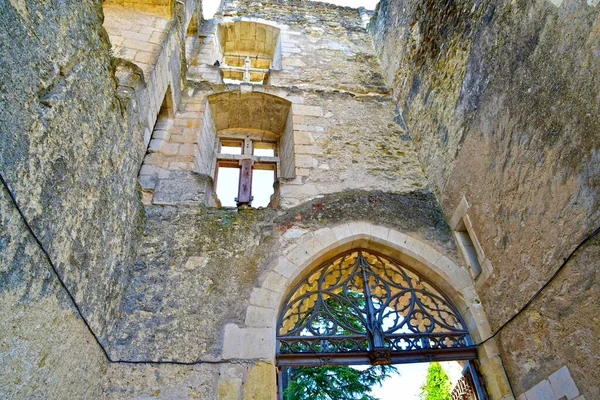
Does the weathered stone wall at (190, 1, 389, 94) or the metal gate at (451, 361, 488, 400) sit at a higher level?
the weathered stone wall at (190, 1, 389, 94)

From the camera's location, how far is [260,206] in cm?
393

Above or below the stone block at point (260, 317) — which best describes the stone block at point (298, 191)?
above

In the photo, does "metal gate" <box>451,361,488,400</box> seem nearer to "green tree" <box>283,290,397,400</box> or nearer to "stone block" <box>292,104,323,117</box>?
"green tree" <box>283,290,397,400</box>

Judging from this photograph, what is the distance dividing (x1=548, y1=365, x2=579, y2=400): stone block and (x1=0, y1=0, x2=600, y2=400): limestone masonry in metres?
0.02

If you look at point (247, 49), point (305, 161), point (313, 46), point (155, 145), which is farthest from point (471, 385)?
point (247, 49)

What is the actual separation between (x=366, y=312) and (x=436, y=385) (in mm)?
4315

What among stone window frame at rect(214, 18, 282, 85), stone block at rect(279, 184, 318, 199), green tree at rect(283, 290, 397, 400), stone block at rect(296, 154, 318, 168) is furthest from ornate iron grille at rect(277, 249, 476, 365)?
stone window frame at rect(214, 18, 282, 85)

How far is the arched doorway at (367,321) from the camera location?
10.5 ft

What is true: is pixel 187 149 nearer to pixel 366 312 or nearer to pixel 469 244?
pixel 366 312

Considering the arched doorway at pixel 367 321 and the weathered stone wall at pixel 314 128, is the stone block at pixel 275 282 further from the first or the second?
the weathered stone wall at pixel 314 128

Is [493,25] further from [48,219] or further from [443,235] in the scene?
[48,219]

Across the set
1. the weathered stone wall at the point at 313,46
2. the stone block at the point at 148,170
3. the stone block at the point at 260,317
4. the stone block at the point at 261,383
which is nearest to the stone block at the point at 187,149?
the stone block at the point at 148,170

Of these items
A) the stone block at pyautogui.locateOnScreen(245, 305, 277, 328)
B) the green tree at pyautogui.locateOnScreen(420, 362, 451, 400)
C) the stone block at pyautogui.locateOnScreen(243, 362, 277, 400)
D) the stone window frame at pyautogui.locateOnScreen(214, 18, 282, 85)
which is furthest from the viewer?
the stone window frame at pyautogui.locateOnScreen(214, 18, 282, 85)

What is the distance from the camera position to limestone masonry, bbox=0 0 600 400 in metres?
2.04
